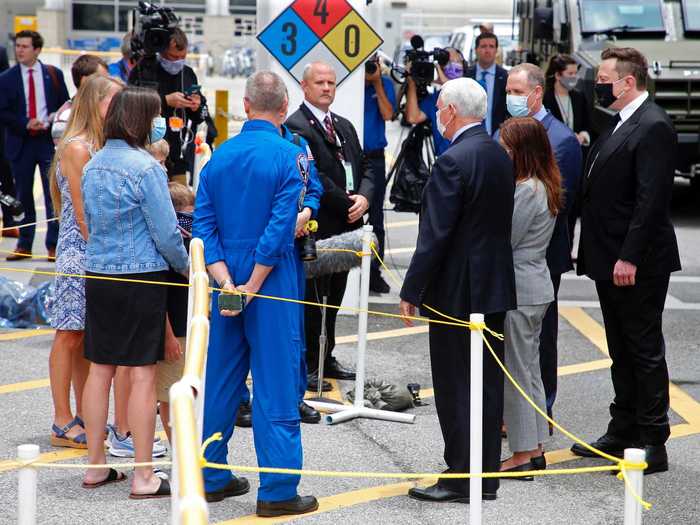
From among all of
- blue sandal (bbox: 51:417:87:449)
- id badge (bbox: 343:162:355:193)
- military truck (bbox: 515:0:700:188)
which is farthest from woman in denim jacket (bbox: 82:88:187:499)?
military truck (bbox: 515:0:700:188)

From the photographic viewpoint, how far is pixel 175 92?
1062 cm

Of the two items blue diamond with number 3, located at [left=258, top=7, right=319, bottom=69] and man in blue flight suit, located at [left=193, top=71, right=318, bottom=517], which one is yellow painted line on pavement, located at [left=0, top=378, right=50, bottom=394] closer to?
man in blue flight suit, located at [left=193, top=71, right=318, bottom=517]

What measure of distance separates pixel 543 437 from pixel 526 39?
12681 millimetres

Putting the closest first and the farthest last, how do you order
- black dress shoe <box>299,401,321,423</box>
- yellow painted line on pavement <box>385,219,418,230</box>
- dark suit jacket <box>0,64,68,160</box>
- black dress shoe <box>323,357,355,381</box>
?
black dress shoe <box>299,401,321,423</box>, black dress shoe <box>323,357,355,381</box>, dark suit jacket <box>0,64,68,160</box>, yellow painted line on pavement <box>385,219,418,230</box>

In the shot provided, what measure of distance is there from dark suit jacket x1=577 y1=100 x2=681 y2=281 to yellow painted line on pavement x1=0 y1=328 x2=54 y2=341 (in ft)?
14.6

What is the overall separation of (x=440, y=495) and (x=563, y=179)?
6.88 ft

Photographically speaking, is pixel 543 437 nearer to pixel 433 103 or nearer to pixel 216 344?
pixel 216 344

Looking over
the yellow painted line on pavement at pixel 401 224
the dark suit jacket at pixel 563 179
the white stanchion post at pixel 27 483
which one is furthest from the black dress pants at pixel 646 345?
the yellow painted line on pavement at pixel 401 224

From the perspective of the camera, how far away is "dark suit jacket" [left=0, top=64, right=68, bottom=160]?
1170 cm

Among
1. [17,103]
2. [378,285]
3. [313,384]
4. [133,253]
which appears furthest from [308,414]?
[17,103]

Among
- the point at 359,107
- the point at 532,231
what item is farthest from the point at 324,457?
the point at 359,107

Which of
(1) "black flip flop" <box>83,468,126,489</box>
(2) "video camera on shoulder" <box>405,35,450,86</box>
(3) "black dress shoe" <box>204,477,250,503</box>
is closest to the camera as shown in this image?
(3) "black dress shoe" <box>204,477,250,503</box>

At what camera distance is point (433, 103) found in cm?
1163

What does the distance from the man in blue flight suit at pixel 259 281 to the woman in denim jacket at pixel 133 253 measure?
0.24m
